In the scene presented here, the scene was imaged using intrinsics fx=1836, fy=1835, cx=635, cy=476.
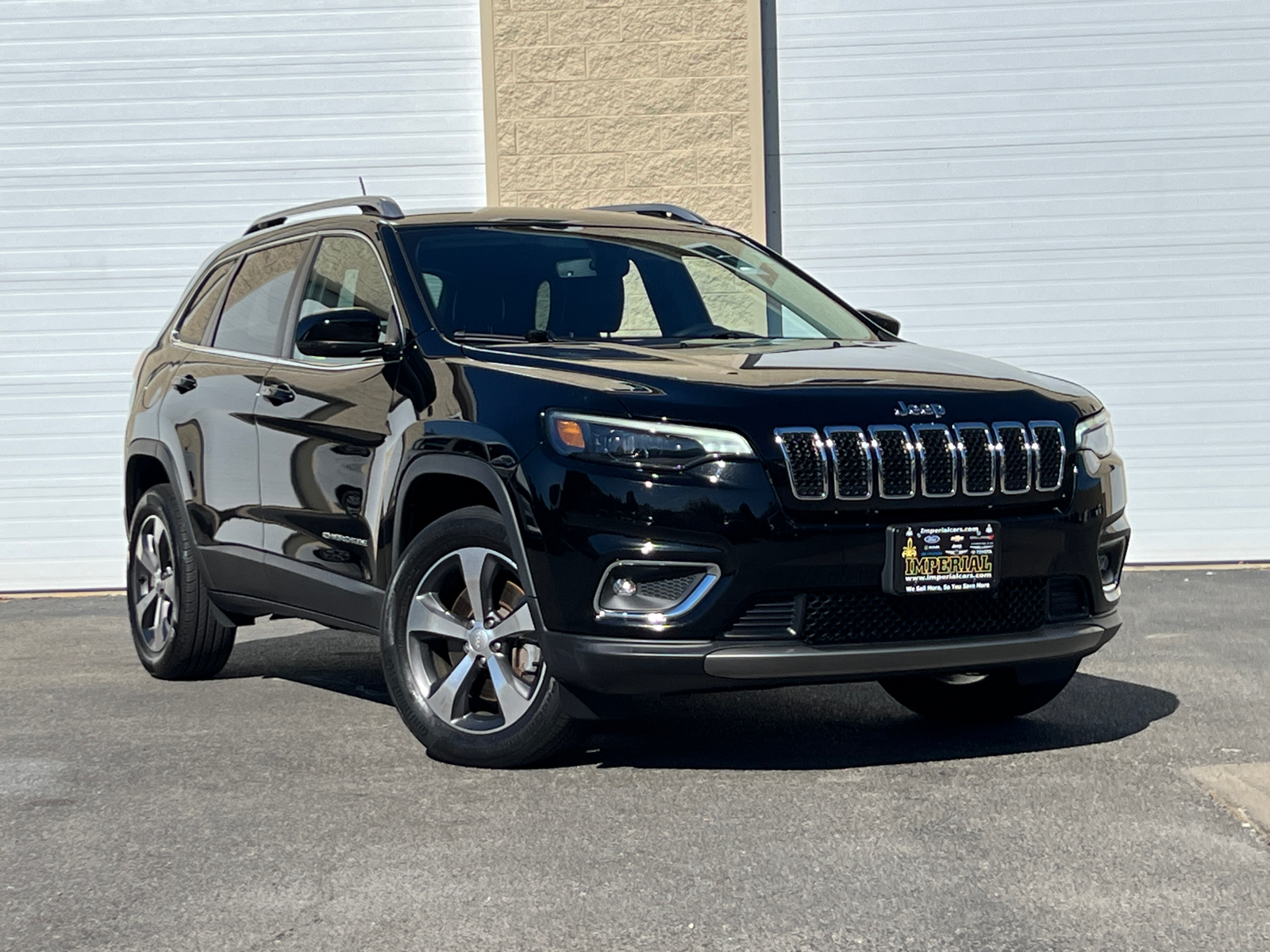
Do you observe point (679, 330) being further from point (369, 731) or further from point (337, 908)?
point (337, 908)

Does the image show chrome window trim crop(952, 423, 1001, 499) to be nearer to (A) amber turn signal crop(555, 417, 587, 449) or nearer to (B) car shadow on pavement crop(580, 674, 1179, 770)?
(B) car shadow on pavement crop(580, 674, 1179, 770)

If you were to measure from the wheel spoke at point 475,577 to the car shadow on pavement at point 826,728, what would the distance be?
1.56 feet

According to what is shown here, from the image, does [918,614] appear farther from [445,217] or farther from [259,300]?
[259,300]

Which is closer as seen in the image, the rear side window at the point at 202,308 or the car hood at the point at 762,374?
the car hood at the point at 762,374

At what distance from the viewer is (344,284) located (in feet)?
21.3

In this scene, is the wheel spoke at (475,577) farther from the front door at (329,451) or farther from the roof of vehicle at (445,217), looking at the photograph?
the roof of vehicle at (445,217)

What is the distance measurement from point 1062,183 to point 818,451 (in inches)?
310

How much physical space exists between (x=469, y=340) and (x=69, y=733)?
6.59ft

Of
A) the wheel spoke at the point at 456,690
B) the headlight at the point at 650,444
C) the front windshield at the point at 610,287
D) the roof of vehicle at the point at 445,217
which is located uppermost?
the roof of vehicle at the point at 445,217

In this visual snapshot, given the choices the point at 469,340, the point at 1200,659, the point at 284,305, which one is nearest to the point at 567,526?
the point at 469,340

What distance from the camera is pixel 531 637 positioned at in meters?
5.18

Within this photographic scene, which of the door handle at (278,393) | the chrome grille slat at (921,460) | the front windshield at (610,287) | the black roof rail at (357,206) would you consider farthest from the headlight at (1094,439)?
the door handle at (278,393)

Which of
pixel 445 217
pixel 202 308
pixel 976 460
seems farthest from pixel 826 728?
pixel 202 308

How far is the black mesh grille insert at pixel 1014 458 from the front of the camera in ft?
17.1
